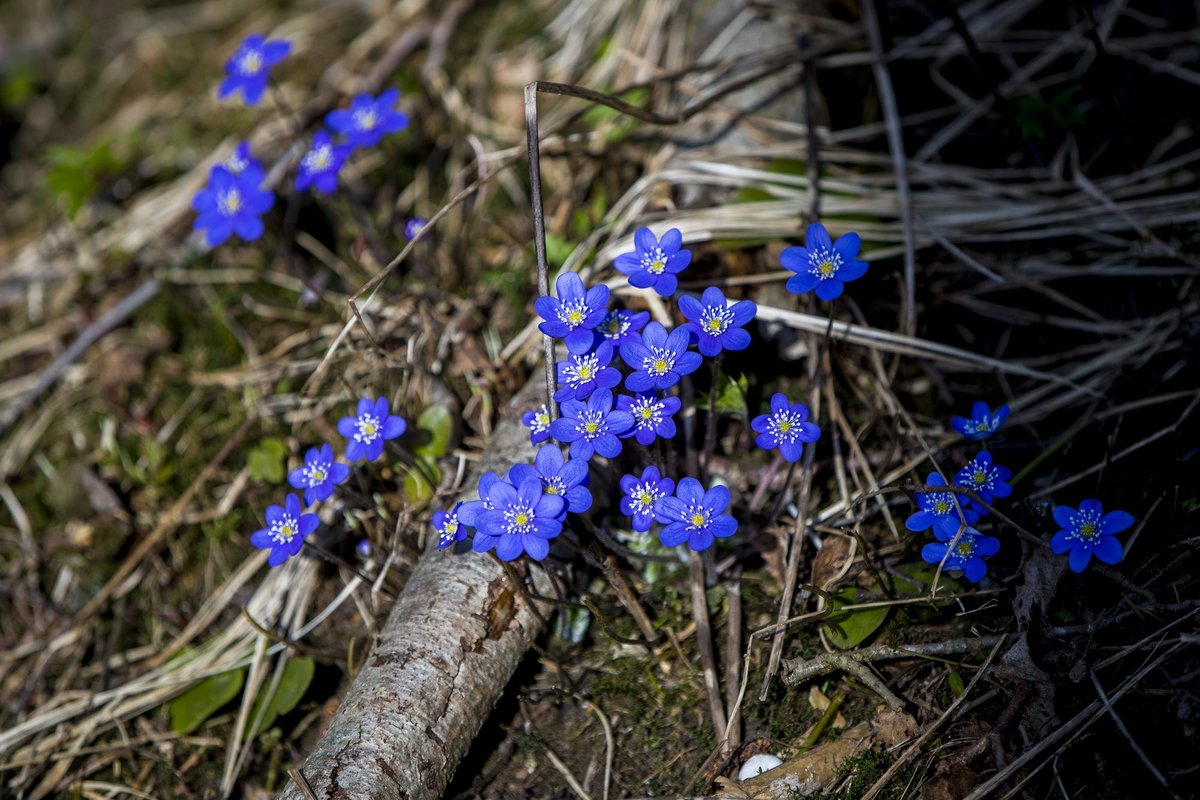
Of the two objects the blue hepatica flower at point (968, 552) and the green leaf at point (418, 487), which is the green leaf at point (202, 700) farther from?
the blue hepatica flower at point (968, 552)

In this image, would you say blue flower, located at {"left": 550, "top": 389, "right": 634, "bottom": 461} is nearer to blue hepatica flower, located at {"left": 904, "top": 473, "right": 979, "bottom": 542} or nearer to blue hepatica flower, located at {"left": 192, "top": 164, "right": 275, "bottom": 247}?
blue hepatica flower, located at {"left": 904, "top": 473, "right": 979, "bottom": 542}

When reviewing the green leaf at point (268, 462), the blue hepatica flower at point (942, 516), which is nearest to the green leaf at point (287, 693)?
the green leaf at point (268, 462)

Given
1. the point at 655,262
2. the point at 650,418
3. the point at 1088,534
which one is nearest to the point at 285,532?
the point at 650,418

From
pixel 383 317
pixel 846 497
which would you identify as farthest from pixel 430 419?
pixel 846 497

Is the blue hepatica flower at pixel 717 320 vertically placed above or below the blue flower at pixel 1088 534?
above

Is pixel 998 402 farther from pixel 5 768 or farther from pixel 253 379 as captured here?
pixel 5 768

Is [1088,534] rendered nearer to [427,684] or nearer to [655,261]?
[655,261]
